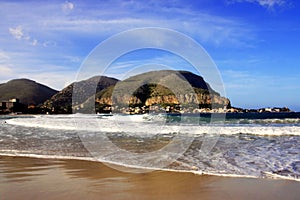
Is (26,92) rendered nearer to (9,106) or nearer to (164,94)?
(9,106)

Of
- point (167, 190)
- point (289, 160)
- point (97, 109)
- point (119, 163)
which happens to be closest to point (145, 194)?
point (167, 190)

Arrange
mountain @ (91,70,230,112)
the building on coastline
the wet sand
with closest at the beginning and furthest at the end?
the wet sand → mountain @ (91,70,230,112) → the building on coastline

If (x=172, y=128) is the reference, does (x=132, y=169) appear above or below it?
below

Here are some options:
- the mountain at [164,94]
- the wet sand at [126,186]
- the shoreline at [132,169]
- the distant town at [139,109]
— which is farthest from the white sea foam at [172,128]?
the distant town at [139,109]

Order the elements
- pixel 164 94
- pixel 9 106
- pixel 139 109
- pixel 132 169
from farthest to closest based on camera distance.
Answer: pixel 9 106, pixel 139 109, pixel 164 94, pixel 132 169

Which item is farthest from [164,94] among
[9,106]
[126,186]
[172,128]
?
[9,106]

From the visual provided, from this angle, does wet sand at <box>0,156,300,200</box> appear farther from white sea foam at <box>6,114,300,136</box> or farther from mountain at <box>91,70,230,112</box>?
mountain at <box>91,70,230,112</box>

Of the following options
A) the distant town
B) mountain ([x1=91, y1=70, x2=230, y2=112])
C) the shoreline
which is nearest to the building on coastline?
the distant town
